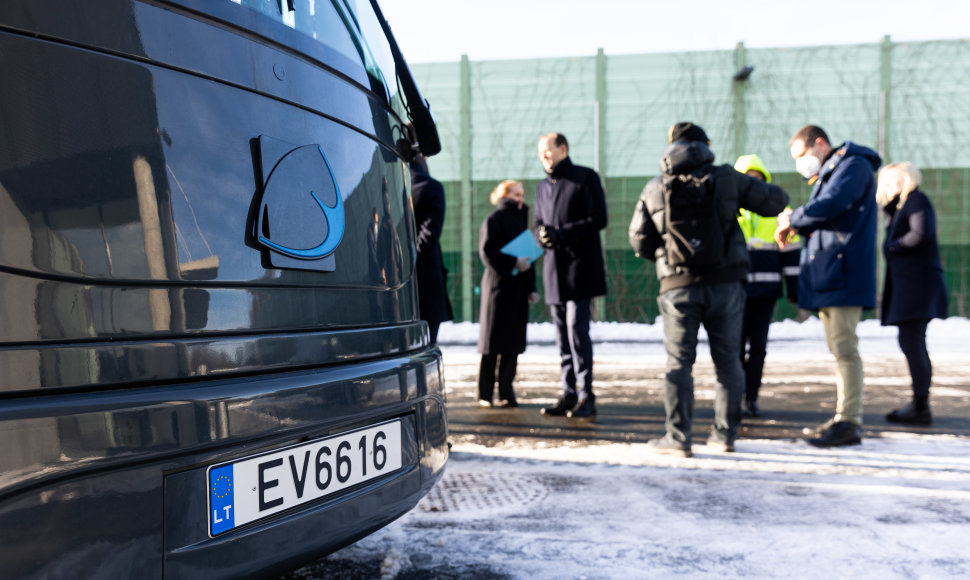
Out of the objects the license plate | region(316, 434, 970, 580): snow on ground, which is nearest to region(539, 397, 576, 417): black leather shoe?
region(316, 434, 970, 580): snow on ground

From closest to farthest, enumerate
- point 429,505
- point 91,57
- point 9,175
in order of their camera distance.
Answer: point 9,175, point 91,57, point 429,505

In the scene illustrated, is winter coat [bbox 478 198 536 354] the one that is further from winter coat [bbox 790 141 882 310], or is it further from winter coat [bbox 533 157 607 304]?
winter coat [bbox 790 141 882 310]

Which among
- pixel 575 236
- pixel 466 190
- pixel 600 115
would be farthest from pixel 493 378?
pixel 600 115

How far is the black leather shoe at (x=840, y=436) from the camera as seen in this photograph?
3.91 m

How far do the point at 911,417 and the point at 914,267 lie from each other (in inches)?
41.3

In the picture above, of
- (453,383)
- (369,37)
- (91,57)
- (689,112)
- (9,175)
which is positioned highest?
(689,112)

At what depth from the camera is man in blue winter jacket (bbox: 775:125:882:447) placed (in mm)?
3883

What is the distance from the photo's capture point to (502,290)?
5.27 metres

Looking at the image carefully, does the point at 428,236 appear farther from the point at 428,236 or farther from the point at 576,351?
the point at 576,351

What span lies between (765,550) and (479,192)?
11.5 metres

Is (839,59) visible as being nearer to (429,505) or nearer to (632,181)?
(632,181)

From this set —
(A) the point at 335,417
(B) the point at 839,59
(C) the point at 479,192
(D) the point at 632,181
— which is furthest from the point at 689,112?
(A) the point at 335,417

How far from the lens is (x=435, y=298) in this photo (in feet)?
13.2

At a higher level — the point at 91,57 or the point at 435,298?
the point at 91,57
